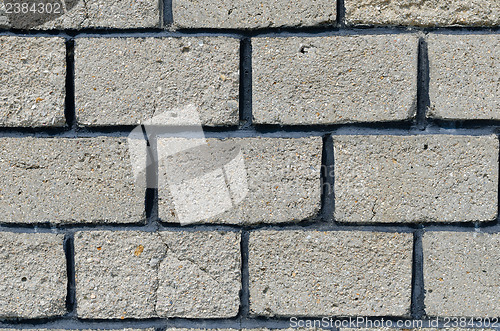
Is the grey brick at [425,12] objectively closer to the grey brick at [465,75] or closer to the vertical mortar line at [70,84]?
the grey brick at [465,75]

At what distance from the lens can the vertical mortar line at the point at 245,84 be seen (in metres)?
0.80

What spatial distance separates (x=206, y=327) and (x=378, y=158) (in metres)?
0.51

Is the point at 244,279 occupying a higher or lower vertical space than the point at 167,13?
lower

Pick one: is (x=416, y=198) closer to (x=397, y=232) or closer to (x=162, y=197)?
(x=397, y=232)

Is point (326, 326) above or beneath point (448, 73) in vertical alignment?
beneath

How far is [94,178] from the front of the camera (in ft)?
2.64

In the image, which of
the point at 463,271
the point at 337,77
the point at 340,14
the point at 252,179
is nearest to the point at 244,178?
the point at 252,179

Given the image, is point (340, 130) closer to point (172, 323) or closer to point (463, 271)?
point (463, 271)

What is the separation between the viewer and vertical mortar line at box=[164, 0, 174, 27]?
2.64 ft

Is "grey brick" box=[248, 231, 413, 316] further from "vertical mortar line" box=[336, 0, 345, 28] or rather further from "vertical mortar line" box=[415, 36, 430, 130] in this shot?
"vertical mortar line" box=[336, 0, 345, 28]

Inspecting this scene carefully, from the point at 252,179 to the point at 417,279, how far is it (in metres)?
0.41

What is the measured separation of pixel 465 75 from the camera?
783mm

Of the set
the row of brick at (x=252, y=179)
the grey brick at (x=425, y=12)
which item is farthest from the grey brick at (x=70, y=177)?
the grey brick at (x=425, y=12)

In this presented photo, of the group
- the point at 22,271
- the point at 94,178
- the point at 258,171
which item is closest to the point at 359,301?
the point at 258,171
